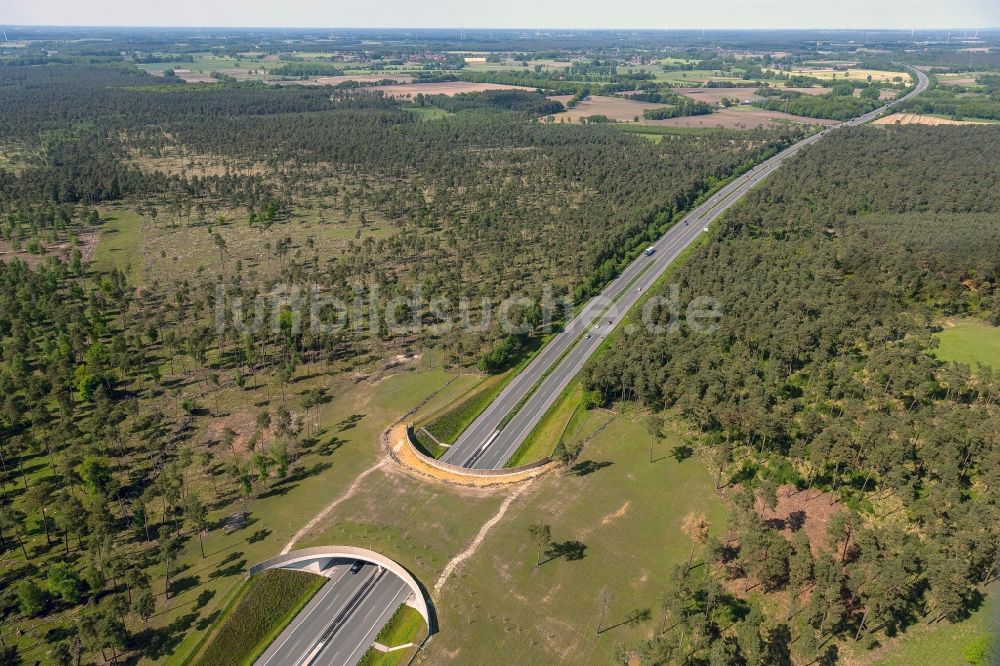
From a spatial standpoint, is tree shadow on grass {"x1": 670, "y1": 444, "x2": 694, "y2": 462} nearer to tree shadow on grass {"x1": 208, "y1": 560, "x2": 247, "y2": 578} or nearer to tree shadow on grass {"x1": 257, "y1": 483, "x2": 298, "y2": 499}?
tree shadow on grass {"x1": 257, "y1": 483, "x2": 298, "y2": 499}

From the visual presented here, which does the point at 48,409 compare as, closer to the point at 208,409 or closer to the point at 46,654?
the point at 208,409

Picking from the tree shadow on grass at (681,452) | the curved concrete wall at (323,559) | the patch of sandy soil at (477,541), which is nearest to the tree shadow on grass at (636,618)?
the patch of sandy soil at (477,541)

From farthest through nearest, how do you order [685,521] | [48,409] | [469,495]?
[48,409]
[469,495]
[685,521]

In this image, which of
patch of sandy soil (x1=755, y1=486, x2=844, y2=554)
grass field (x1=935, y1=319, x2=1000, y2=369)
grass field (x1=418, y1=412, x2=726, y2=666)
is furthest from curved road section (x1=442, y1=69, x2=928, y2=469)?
grass field (x1=935, y1=319, x2=1000, y2=369)

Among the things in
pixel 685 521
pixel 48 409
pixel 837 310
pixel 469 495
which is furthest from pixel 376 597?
pixel 837 310

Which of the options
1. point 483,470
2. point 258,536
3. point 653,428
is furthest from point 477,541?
point 653,428
